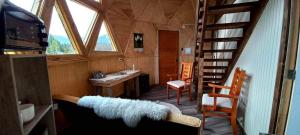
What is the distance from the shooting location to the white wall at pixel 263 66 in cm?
159

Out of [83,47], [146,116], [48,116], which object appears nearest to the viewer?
[146,116]

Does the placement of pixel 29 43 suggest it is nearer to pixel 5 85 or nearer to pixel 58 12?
pixel 5 85

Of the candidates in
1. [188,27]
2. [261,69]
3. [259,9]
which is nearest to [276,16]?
[259,9]

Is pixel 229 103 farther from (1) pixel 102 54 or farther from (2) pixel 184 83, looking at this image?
(1) pixel 102 54

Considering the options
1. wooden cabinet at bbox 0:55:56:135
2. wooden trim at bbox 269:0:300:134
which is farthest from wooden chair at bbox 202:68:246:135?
wooden cabinet at bbox 0:55:56:135

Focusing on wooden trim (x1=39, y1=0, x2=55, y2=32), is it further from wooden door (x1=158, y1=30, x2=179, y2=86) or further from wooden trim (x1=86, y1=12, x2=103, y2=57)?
wooden door (x1=158, y1=30, x2=179, y2=86)

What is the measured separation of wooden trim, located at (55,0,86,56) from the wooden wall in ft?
1.01

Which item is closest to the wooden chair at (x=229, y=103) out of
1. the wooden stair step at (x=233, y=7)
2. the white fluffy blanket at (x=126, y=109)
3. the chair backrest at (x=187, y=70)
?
the wooden stair step at (x=233, y=7)

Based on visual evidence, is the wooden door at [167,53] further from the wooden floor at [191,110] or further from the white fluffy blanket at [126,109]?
the white fluffy blanket at [126,109]

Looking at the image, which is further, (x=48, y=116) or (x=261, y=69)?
(x=261, y=69)

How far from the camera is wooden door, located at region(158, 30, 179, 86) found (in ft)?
18.2

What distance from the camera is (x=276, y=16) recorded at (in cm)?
158

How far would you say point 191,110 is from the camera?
3.32 metres

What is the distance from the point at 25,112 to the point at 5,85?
1.05ft
